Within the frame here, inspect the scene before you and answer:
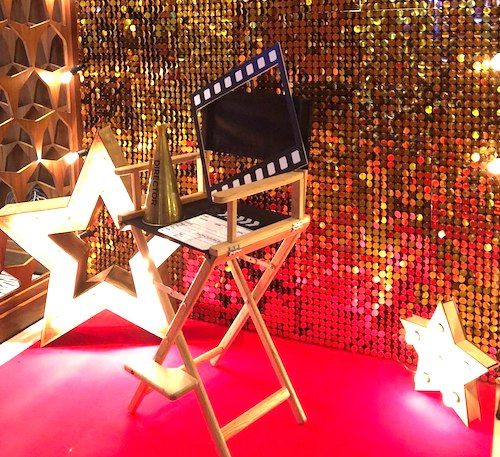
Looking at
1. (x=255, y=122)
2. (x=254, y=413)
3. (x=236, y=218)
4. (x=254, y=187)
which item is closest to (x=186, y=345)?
(x=254, y=413)

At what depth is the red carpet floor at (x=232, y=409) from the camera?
217cm

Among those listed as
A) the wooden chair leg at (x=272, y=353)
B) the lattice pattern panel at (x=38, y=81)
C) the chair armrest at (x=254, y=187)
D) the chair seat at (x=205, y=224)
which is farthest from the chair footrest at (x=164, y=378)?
the lattice pattern panel at (x=38, y=81)

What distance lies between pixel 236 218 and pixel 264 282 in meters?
0.46

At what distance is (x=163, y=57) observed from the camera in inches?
113

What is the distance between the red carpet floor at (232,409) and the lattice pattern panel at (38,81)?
2.87 ft

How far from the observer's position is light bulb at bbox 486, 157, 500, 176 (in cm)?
230

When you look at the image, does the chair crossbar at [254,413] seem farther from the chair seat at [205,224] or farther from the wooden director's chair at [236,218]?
the chair seat at [205,224]

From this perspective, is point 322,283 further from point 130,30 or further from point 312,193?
point 130,30

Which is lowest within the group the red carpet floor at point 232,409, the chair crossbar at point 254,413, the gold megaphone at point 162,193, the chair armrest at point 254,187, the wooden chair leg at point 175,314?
the red carpet floor at point 232,409

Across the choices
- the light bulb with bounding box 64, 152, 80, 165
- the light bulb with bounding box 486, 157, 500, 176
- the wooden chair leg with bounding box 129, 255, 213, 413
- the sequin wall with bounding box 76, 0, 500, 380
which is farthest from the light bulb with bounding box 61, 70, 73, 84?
the light bulb with bounding box 486, 157, 500, 176

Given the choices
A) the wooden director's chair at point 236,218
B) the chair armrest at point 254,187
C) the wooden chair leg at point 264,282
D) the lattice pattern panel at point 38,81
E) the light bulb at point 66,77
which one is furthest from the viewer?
the light bulb at point 66,77

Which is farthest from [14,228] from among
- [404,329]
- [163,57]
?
[404,329]

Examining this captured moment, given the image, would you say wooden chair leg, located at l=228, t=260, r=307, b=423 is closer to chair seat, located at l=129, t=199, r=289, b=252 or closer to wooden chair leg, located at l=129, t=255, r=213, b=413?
chair seat, located at l=129, t=199, r=289, b=252

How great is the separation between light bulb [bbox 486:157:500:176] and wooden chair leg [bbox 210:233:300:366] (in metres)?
0.74
